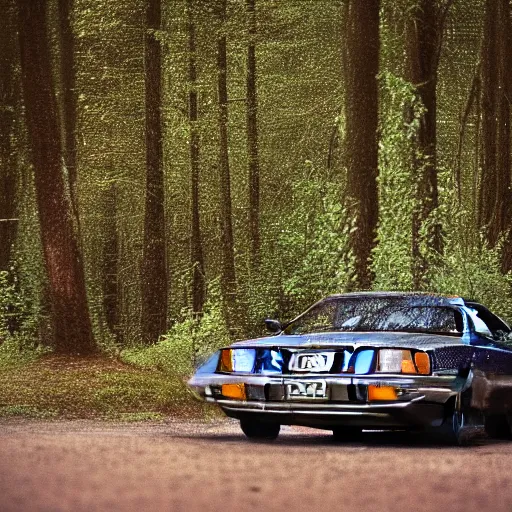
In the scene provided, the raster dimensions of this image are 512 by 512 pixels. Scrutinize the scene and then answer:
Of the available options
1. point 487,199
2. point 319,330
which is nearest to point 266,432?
point 319,330

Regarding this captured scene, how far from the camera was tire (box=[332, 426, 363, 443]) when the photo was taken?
12591 millimetres

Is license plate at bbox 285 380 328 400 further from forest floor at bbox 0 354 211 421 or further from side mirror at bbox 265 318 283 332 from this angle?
forest floor at bbox 0 354 211 421

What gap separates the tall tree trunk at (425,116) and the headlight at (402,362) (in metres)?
10.7

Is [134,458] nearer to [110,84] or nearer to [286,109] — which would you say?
[110,84]

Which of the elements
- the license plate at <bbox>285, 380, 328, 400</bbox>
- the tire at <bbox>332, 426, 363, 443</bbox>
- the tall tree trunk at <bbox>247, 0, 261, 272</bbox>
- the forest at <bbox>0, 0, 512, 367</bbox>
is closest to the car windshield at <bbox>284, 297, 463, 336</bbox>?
the tire at <bbox>332, 426, 363, 443</bbox>

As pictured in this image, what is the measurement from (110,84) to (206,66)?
97.1 inches

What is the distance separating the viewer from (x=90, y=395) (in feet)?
55.0

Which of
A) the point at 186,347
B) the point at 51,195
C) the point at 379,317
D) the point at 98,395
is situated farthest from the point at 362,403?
the point at 186,347

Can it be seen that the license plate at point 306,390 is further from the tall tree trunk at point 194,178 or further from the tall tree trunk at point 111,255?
the tall tree trunk at point 111,255

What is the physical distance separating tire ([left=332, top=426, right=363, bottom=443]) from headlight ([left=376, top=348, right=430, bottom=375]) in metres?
→ 1.44

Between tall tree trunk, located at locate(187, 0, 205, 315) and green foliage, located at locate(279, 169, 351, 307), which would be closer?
green foliage, located at locate(279, 169, 351, 307)

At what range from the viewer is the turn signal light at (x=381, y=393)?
11.1 metres

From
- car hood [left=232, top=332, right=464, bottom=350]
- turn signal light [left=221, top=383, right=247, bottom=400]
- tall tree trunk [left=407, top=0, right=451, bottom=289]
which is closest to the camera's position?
car hood [left=232, top=332, right=464, bottom=350]

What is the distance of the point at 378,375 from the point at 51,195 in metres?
11.5
